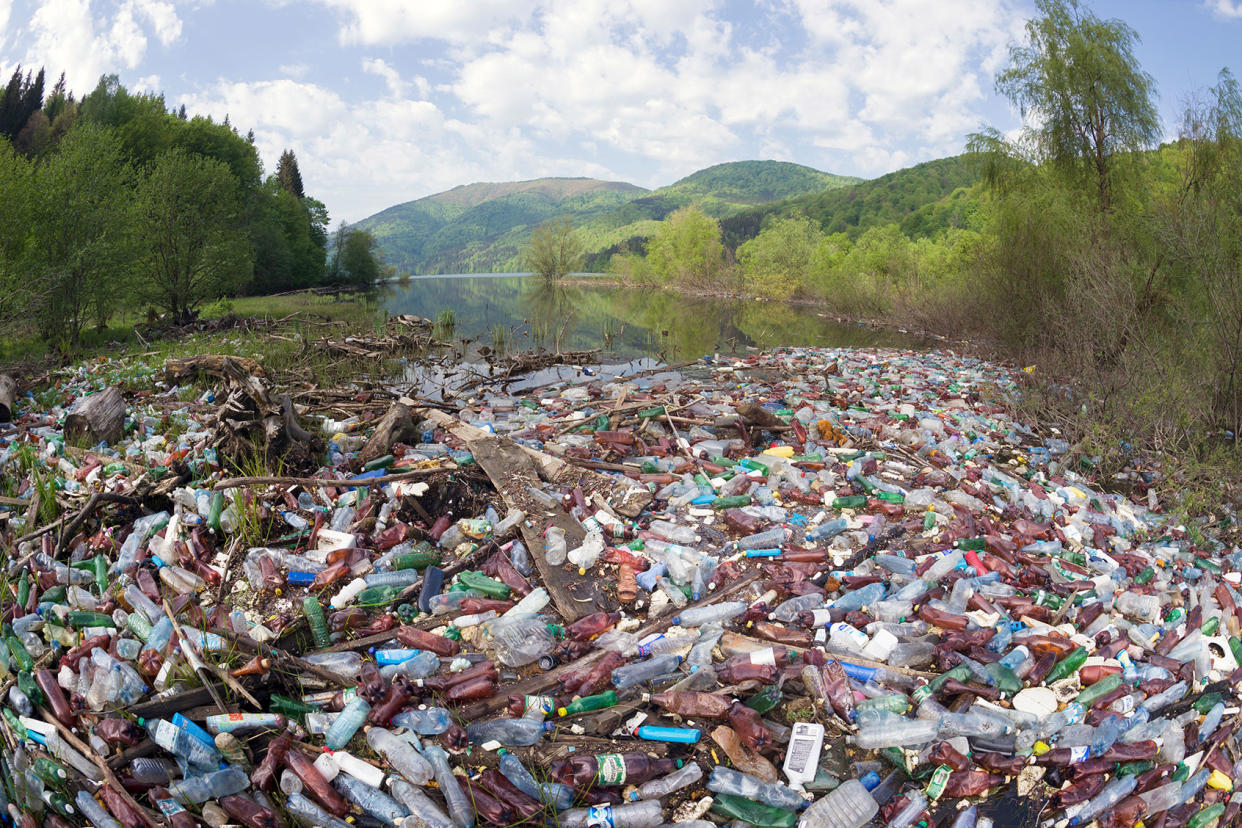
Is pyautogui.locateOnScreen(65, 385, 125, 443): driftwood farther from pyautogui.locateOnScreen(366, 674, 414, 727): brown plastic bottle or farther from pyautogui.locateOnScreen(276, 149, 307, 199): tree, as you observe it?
pyautogui.locateOnScreen(276, 149, 307, 199): tree

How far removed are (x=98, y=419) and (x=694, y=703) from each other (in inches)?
264

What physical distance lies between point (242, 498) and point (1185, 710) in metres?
5.67

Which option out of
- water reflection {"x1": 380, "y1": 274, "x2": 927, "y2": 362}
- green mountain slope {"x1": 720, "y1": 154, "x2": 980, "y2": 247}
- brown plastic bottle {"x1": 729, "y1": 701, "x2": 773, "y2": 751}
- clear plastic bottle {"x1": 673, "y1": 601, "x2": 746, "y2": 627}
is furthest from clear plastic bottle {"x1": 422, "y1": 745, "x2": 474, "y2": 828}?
green mountain slope {"x1": 720, "y1": 154, "x2": 980, "y2": 247}

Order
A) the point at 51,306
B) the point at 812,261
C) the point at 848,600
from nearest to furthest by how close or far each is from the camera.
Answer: the point at 848,600 < the point at 51,306 < the point at 812,261

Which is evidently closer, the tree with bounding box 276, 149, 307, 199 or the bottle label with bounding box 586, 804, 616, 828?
the bottle label with bounding box 586, 804, 616, 828

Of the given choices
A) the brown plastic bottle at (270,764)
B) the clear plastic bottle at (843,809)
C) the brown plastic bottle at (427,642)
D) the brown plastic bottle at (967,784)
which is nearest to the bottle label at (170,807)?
the brown plastic bottle at (270,764)

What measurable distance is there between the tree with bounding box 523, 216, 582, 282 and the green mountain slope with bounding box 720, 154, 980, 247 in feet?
75.7

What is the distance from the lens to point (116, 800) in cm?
282

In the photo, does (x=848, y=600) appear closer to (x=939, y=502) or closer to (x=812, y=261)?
(x=939, y=502)

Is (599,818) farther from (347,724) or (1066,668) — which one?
Result: (1066,668)

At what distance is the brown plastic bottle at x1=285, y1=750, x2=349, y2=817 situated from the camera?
2.71 metres

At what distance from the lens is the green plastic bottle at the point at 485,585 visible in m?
4.00

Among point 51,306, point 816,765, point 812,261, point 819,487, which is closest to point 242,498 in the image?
point 816,765

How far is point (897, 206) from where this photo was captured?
7469cm
